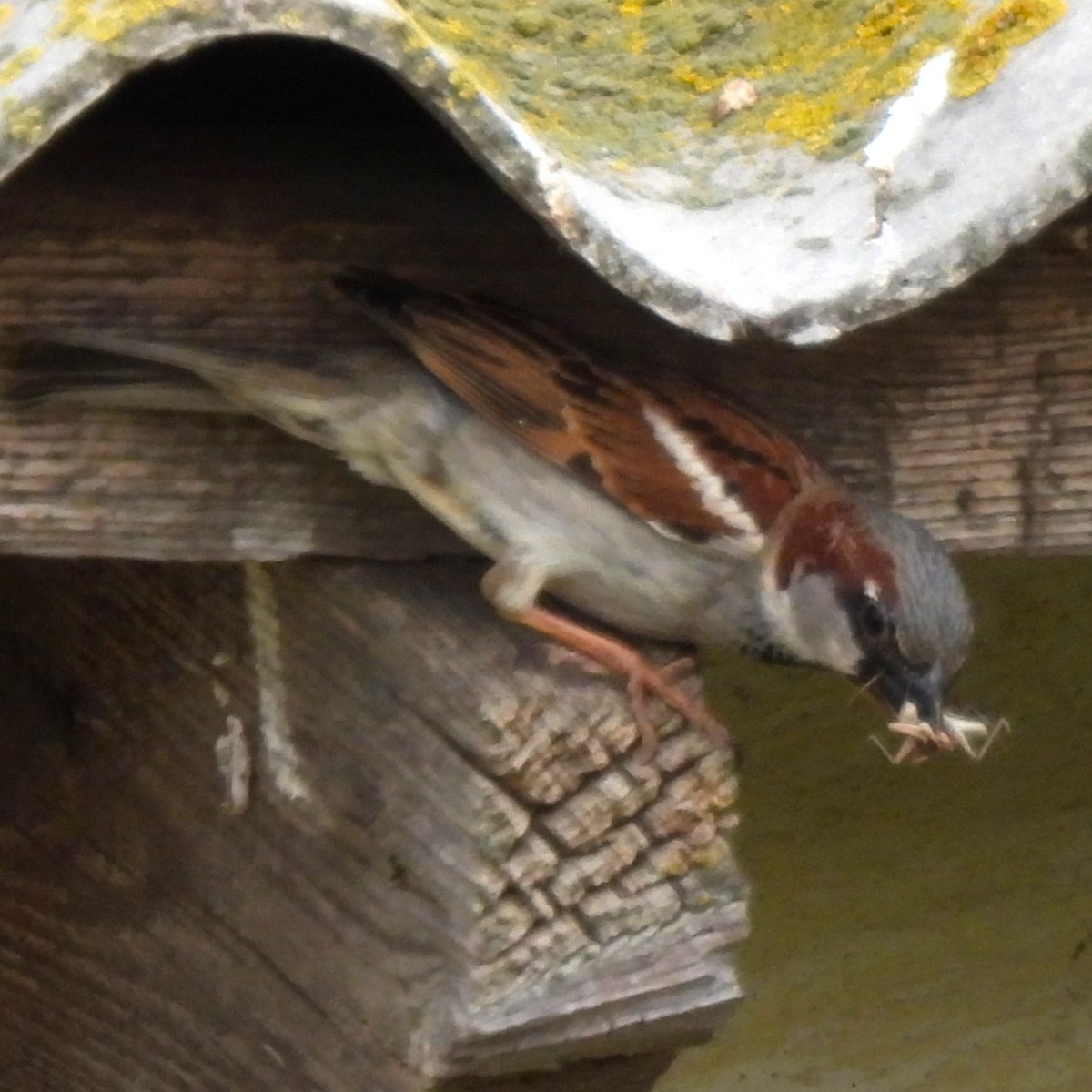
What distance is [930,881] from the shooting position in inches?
84.7

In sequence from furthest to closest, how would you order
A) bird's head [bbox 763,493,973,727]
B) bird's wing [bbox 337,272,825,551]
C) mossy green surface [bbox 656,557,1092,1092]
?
mossy green surface [bbox 656,557,1092,1092]
bird's head [bbox 763,493,973,727]
bird's wing [bbox 337,272,825,551]

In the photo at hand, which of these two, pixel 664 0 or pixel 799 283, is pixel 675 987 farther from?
pixel 664 0

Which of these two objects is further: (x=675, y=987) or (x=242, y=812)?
(x=242, y=812)

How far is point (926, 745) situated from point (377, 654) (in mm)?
430

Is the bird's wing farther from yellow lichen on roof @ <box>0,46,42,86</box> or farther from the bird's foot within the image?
yellow lichen on roof @ <box>0,46,42,86</box>

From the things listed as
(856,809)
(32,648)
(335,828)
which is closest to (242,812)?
(335,828)

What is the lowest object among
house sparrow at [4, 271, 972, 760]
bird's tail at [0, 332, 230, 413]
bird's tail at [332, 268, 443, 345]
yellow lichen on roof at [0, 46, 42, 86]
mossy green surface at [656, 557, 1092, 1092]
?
mossy green surface at [656, 557, 1092, 1092]

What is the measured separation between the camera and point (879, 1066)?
7.22 feet

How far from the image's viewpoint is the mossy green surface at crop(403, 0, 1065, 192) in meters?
1.28

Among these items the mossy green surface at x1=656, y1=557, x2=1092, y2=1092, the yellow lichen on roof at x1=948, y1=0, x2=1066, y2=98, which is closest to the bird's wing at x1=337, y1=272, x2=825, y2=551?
the yellow lichen on roof at x1=948, y1=0, x2=1066, y2=98

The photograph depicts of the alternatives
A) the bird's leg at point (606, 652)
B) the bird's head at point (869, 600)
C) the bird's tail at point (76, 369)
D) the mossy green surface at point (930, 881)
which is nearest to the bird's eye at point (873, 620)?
the bird's head at point (869, 600)

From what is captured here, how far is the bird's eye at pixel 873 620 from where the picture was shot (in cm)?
160

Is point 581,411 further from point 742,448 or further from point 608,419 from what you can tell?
point 742,448

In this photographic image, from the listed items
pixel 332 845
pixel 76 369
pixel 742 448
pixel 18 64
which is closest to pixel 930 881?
pixel 742 448
